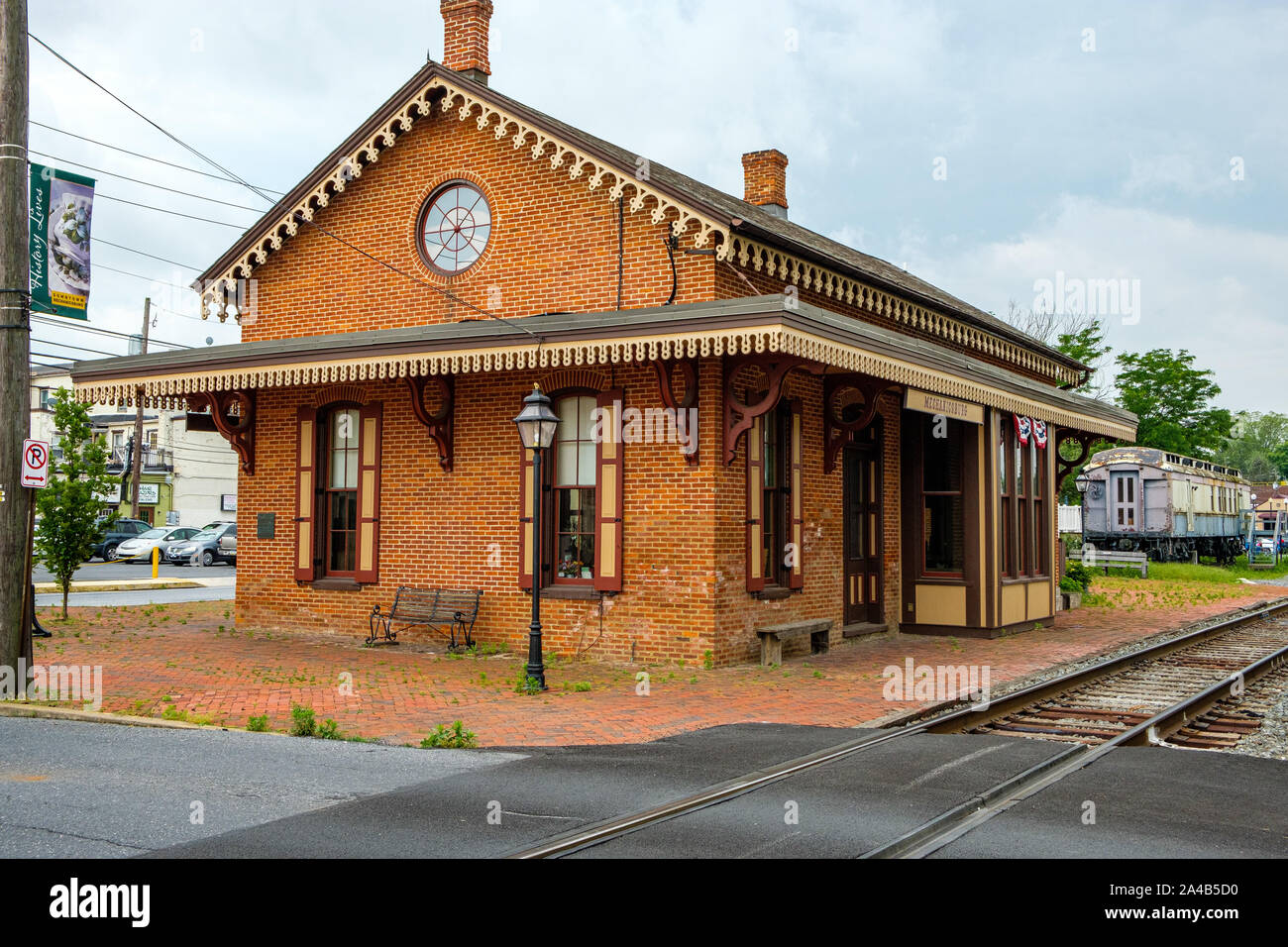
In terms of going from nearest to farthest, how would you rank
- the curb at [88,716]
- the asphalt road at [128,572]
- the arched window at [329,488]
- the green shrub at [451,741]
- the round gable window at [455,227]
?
the green shrub at [451,741], the curb at [88,716], the round gable window at [455,227], the arched window at [329,488], the asphalt road at [128,572]

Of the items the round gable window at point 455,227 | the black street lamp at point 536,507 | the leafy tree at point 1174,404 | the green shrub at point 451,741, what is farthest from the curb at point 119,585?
the leafy tree at point 1174,404

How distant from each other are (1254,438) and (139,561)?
154254mm

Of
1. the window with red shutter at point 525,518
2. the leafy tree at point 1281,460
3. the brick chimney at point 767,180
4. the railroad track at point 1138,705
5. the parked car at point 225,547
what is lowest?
the railroad track at point 1138,705

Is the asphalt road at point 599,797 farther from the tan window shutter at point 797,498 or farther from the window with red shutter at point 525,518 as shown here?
the window with red shutter at point 525,518

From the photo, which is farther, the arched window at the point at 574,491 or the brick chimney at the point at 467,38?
the brick chimney at the point at 467,38

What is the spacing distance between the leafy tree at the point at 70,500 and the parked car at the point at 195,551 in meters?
21.5

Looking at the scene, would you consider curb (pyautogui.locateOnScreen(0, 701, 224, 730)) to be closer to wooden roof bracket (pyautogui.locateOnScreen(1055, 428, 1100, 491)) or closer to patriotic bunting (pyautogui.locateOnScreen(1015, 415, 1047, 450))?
patriotic bunting (pyautogui.locateOnScreen(1015, 415, 1047, 450))

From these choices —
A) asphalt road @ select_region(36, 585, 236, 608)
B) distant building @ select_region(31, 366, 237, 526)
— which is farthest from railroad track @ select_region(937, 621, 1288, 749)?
distant building @ select_region(31, 366, 237, 526)

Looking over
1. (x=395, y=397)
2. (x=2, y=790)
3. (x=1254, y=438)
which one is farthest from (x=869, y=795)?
(x=1254, y=438)

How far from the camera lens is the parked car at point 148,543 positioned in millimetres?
39531

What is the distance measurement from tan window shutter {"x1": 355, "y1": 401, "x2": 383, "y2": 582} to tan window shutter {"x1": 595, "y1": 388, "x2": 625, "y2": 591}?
143 inches

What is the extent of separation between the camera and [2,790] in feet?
22.9

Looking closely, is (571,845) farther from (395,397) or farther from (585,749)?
(395,397)
